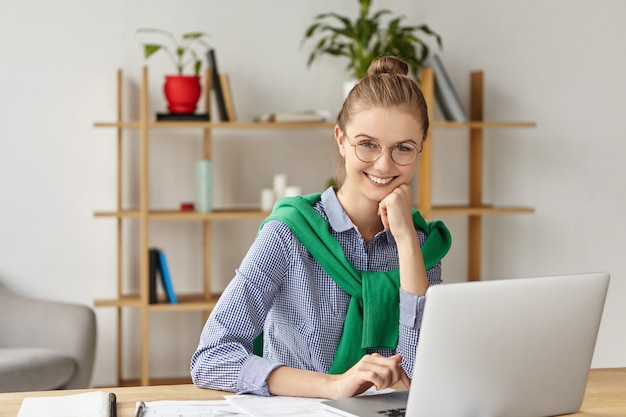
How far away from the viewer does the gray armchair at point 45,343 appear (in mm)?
3273

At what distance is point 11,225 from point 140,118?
2.58 feet

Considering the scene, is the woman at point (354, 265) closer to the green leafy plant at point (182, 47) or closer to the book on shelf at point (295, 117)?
the book on shelf at point (295, 117)

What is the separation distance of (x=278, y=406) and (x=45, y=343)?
2.41m

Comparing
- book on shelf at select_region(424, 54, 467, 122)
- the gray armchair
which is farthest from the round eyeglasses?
book on shelf at select_region(424, 54, 467, 122)

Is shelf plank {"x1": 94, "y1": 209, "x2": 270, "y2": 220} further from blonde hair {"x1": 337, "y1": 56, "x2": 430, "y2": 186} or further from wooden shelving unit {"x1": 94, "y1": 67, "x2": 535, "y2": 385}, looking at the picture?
blonde hair {"x1": 337, "y1": 56, "x2": 430, "y2": 186}

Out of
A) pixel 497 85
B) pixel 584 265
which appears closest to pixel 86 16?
pixel 497 85

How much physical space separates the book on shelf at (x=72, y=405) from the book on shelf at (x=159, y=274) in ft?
7.84

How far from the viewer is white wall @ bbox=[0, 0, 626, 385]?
4.08 metres

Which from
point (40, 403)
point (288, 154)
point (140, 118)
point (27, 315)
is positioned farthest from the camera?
point (288, 154)

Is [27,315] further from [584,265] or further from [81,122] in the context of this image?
[584,265]

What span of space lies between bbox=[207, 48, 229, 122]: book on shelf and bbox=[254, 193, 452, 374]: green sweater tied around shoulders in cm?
216

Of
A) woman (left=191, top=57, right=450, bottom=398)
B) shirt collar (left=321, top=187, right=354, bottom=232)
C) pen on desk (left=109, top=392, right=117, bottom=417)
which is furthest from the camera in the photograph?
shirt collar (left=321, top=187, right=354, bottom=232)

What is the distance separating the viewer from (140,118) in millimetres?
4004

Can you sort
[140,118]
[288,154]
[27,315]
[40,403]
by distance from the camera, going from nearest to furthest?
[40,403], [27,315], [140,118], [288,154]
